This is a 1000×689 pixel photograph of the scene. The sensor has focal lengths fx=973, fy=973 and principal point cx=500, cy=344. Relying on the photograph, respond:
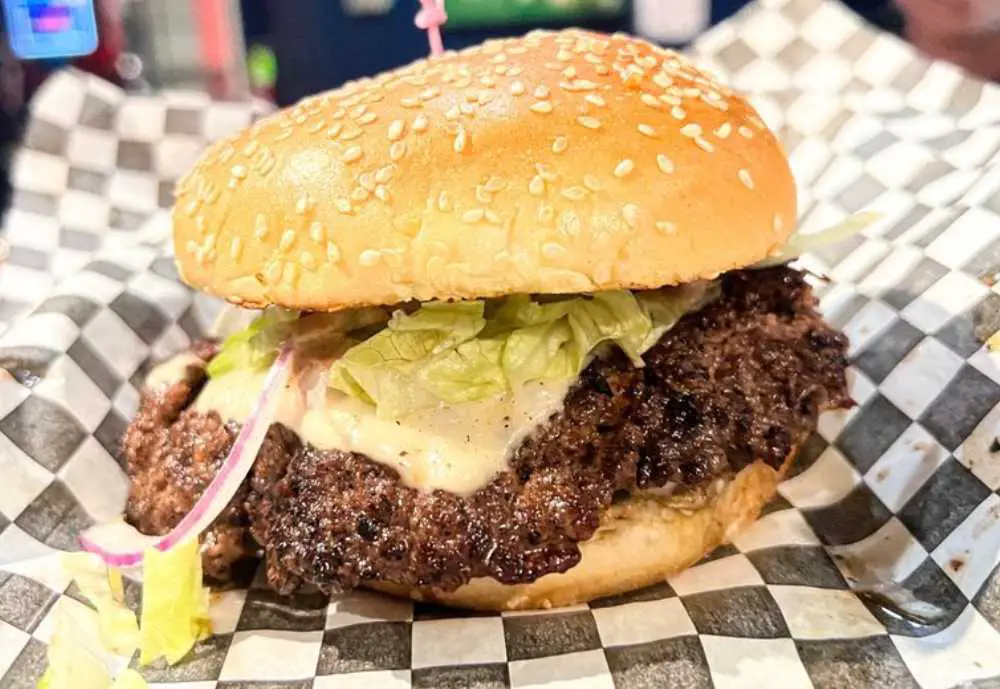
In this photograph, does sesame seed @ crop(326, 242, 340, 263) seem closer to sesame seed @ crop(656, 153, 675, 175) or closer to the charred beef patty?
the charred beef patty

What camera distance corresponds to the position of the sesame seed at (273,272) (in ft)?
6.07

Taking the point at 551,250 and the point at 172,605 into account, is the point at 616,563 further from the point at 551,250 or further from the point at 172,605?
the point at 172,605

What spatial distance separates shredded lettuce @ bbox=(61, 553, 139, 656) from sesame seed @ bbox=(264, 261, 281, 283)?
74 centimetres

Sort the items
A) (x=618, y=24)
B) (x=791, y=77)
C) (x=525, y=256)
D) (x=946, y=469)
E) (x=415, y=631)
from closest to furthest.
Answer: (x=525, y=256) → (x=415, y=631) → (x=946, y=469) → (x=791, y=77) → (x=618, y=24)

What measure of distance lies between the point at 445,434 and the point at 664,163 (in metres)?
0.66

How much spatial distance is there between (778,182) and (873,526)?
0.83 metres

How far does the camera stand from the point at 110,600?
203 cm

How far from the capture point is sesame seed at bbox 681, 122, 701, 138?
1.88m

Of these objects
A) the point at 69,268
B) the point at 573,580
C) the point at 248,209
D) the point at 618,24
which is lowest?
the point at 618,24

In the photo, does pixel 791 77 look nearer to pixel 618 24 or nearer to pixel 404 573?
pixel 404 573

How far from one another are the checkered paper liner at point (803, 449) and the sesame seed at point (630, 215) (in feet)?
2.52

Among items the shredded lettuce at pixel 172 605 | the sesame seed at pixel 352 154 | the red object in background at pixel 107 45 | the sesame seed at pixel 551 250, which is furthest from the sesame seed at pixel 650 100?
the red object in background at pixel 107 45

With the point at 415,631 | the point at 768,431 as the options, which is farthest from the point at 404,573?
the point at 768,431

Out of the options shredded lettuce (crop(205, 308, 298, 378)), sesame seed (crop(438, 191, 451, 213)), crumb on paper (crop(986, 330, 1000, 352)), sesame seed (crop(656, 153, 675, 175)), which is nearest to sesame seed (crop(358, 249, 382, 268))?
sesame seed (crop(438, 191, 451, 213))
